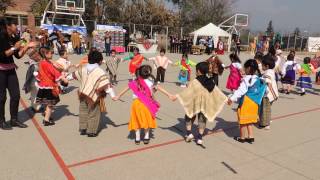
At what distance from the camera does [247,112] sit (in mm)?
5520

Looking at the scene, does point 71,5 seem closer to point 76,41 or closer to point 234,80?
point 76,41

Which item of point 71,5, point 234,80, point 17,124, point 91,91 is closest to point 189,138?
point 91,91

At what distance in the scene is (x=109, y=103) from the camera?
8.31 metres

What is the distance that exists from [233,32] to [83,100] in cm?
3106

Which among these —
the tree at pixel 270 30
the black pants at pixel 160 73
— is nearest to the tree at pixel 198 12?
the tree at pixel 270 30

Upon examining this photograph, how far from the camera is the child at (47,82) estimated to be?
606 centimetres

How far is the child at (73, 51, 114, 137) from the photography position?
539cm

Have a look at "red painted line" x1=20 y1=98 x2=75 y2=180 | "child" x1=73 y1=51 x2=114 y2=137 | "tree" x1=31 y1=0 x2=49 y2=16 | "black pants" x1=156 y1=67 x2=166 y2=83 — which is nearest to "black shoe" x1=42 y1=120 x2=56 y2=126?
"red painted line" x1=20 y1=98 x2=75 y2=180

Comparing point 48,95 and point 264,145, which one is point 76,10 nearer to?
point 48,95

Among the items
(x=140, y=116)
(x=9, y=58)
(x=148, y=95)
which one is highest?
(x=9, y=58)

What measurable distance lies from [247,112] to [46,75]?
12.5 ft

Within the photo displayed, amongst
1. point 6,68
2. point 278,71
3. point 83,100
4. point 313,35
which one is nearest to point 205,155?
point 83,100

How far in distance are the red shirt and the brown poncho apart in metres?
2.55

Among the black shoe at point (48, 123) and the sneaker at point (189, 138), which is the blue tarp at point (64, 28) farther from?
the sneaker at point (189, 138)
